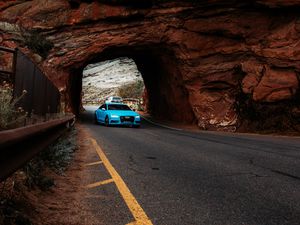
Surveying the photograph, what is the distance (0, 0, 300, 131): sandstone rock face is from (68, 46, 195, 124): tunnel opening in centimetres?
39

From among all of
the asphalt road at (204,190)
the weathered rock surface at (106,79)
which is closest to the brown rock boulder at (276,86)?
the asphalt road at (204,190)

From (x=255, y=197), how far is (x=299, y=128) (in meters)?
17.5

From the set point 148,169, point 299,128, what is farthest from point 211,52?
point 148,169

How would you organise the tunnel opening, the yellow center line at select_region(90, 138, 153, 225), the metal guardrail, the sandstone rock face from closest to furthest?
the metal guardrail < the yellow center line at select_region(90, 138, 153, 225) < the sandstone rock face < the tunnel opening

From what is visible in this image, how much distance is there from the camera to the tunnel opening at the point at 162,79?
25859 millimetres

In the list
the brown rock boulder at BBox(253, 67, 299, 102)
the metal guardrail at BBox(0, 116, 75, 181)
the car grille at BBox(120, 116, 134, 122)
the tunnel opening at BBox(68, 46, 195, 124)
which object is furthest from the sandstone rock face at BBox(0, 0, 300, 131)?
the metal guardrail at BBox(0, 116, 75, 181)

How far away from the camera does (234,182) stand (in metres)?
5.45

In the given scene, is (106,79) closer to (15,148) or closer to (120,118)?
(120,118)

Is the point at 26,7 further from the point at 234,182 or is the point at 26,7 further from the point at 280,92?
the point at 234,182

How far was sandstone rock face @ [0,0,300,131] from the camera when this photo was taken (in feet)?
69.9

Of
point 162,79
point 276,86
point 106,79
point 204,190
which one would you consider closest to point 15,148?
point 204,190

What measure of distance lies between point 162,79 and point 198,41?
22.2ft

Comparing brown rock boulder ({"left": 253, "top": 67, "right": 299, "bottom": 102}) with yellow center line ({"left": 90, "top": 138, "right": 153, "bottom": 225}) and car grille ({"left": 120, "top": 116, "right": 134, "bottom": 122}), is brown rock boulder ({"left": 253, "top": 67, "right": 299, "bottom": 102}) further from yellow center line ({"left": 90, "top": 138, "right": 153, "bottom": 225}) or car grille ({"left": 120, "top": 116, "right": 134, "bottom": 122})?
yellow center line ({"left": 90, "top": 138, "right": 153, "bottom": 225})

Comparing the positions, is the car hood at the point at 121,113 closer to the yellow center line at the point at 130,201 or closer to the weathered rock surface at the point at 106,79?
the yellow center line at the point at 130,201
